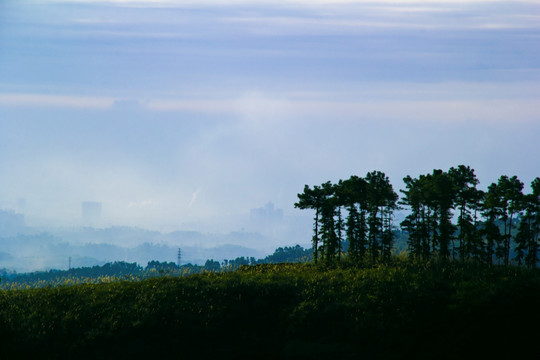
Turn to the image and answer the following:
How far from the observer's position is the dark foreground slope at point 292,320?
109ft

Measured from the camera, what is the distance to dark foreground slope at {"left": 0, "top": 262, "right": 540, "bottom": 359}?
3319 centimetres

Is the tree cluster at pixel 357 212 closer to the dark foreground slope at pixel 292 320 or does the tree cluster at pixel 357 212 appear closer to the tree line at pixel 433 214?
the tree line at pixel 433 214

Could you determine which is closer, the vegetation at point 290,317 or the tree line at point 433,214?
the vegetation at point 290,317

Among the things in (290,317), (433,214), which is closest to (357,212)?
(433,214)

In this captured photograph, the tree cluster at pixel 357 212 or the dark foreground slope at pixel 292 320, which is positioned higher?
the tree cluster at pixel 357 212

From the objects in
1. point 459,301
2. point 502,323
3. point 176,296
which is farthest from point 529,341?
point 176,296

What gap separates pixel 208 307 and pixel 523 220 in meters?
35.7

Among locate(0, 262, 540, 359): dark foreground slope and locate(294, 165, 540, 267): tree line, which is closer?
locate(0, 262, 540, 359): dark foreground slope

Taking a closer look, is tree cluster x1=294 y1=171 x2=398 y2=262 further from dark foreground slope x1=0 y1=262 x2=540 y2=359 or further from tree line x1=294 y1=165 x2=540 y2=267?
dark foreground slope x1=0 y1=262 x2=540 y2=359

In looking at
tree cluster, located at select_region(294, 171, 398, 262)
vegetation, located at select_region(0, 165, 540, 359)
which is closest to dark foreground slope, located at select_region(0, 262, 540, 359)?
vegetation, located at select_region(0, 165, 540, 359)

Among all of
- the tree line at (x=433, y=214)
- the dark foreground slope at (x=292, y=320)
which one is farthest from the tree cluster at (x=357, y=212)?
the dark foreground slope at (x=292, y=320)

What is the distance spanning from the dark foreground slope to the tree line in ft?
45.9

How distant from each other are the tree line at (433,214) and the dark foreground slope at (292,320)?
1398cm

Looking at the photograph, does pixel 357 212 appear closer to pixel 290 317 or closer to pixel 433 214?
pixel 433 214
